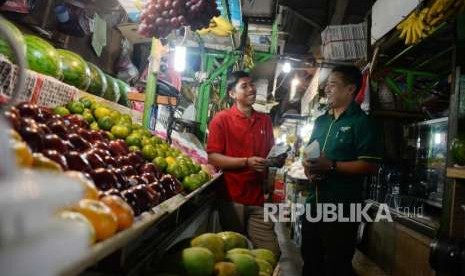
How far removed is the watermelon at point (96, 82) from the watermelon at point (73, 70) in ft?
0.75

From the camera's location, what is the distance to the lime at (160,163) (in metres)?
3.11

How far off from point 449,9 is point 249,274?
8.31 feet

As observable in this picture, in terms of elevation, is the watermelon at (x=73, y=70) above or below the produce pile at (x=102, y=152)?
above

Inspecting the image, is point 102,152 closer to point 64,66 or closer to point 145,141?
point 145,141

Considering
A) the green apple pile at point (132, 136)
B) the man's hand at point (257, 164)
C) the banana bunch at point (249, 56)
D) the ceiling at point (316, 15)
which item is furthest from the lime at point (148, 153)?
the ceiling at point (316, 15)

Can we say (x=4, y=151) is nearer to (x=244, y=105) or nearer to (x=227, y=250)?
(x=227, y=250)

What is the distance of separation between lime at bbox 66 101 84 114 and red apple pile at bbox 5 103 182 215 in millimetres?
437

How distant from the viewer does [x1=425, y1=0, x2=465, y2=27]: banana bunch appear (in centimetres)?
295

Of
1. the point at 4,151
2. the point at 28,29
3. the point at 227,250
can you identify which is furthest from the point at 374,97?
the point at 4,151

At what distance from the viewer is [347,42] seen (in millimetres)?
5590

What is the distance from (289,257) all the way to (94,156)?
5721mm

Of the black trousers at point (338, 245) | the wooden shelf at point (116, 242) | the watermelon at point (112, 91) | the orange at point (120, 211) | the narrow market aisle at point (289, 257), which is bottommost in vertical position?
the narrow market aisle at point (289, 257)

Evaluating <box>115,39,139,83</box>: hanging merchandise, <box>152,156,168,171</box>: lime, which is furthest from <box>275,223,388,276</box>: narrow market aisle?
<box>115,39,139,83</box>: hanging merchandise

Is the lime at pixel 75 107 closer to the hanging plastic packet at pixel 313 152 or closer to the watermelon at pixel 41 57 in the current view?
the watermelon at pixel 41 57
